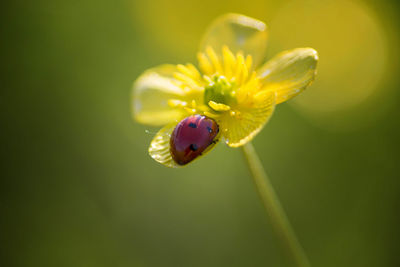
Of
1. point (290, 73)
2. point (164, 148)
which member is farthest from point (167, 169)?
point (290, 73)

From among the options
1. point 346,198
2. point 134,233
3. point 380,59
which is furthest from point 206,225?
point 380,59

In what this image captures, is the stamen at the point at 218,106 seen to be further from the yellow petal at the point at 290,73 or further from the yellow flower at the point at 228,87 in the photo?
the yellow petal at the point at 290,73

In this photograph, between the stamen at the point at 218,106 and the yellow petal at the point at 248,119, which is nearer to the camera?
the yellow petal at the point at 248,119

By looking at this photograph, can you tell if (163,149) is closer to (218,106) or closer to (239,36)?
(218,106)

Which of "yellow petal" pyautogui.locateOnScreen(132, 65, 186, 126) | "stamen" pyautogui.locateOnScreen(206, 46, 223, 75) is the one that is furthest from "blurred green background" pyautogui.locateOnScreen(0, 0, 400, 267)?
"stamen" pyautogui.locateOnScreen(206, 46, 223, 75)

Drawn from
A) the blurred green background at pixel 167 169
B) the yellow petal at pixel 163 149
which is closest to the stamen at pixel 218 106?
the yellow petal at pixel 163 149

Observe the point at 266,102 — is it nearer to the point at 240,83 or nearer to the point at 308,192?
the point at 240,83

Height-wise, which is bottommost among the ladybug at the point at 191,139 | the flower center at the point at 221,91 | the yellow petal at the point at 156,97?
the ladybug at the point at 191,139

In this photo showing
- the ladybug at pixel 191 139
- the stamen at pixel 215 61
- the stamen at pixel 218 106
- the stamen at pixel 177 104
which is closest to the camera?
the ladybug at pixel 191 139
